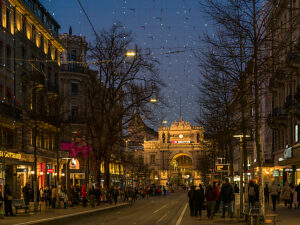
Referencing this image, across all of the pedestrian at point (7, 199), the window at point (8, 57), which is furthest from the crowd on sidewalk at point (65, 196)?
the window at point (8, 57)

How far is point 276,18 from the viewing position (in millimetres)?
21797

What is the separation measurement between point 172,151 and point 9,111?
13574 centimetres

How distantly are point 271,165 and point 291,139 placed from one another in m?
11.9

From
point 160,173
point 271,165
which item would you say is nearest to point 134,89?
point 271,165

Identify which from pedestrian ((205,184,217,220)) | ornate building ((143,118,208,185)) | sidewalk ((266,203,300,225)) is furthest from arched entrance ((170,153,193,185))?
pedestrian ((205,184,217,220))

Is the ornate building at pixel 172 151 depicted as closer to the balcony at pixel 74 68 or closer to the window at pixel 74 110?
the window at pixel 74 110

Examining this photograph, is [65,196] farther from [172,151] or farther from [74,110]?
[172,151]

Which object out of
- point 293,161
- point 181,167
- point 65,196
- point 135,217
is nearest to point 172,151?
point 181,167

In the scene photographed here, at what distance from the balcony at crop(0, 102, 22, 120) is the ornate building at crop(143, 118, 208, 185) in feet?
416

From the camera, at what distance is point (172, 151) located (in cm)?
17388

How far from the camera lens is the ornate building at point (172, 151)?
563ft

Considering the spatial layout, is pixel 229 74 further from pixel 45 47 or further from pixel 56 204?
pixel 45 47

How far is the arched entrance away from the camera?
17725 cm

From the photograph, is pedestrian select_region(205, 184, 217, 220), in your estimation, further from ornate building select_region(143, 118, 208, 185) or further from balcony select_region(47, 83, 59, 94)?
ornate building select_region(143, 118, 208, 185)
